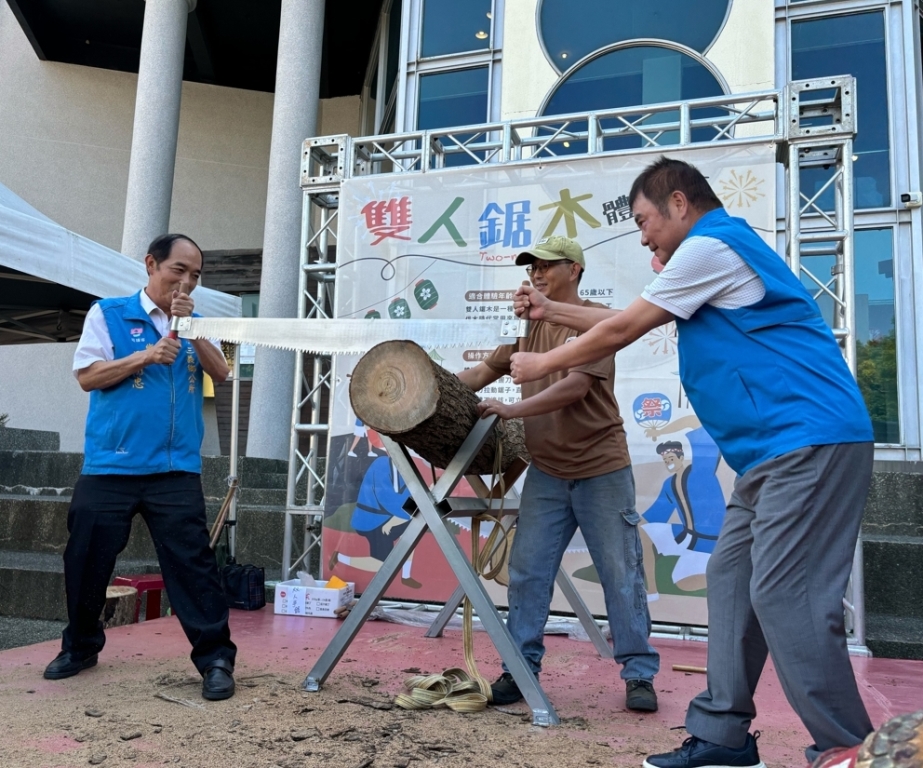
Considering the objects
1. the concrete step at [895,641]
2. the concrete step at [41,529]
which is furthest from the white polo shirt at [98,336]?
the concrete step at [895,641]

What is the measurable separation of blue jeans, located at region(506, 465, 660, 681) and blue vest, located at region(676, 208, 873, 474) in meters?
1.10

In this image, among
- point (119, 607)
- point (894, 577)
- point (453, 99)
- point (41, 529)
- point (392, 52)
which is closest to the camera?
point (119, 607)

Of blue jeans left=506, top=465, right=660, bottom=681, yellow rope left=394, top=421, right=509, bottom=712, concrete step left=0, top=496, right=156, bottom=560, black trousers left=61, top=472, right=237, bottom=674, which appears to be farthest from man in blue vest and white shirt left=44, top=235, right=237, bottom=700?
concrete step left=0, top=496, right=156, bottom=560

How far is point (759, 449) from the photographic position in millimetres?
2086

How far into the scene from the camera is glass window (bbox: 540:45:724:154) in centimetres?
818

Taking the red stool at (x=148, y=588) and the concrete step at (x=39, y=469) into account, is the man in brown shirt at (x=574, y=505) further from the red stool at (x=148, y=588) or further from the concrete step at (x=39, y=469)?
the concrete step at (x=39, y=469)

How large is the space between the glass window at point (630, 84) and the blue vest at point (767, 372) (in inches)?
248

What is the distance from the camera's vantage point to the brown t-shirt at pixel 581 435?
3264mm

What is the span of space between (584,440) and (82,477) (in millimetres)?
1996

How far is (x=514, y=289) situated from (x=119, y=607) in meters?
3.06

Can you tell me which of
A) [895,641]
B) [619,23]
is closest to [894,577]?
[895,641]

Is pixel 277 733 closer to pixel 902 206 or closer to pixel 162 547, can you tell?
pixel 162 547

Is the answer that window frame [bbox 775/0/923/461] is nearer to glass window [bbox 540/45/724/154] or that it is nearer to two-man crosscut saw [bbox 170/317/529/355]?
glass window [bbox 540/45/724/154]

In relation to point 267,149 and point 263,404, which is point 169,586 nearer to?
point 263,404
